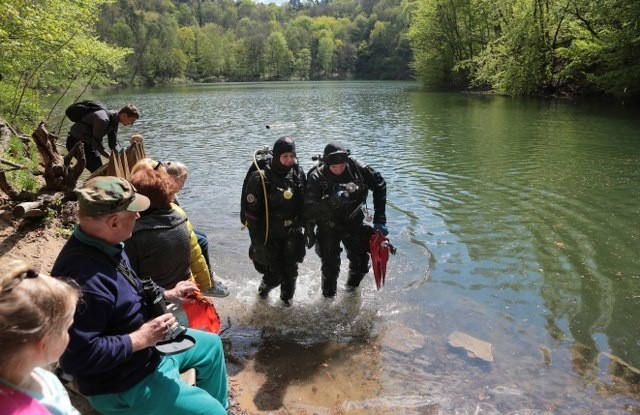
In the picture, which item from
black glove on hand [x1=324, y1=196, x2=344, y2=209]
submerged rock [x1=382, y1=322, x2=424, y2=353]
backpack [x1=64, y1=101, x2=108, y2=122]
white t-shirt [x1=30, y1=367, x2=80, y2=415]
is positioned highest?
backpack [x1=64, y1=101, x2=108, y2=122]

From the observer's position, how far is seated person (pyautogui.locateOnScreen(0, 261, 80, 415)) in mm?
1801

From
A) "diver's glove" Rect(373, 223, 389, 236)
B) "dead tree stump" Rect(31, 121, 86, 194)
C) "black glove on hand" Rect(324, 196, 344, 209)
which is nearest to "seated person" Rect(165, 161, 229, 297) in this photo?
"black glove on hand" Rect(324, 196, 344, 209)

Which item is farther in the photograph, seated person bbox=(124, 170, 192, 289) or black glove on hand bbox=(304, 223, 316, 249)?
black glove on hand bbox=(304, 223, 316, 249)

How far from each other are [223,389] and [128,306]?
128 centimetres

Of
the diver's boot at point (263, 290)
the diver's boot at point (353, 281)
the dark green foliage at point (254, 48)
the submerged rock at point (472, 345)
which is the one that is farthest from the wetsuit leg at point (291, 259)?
the dark green foliage at point (254, 48)

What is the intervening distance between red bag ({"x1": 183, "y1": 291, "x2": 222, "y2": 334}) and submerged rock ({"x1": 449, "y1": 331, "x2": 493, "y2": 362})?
327 cm

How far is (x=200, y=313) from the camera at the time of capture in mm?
3838

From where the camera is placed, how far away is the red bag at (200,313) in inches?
147

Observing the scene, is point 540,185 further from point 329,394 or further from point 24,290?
point 24,290

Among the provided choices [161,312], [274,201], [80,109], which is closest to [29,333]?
[161,312]

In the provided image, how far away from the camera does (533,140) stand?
62.8 ft

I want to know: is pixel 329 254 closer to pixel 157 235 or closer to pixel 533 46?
pixel 157 235

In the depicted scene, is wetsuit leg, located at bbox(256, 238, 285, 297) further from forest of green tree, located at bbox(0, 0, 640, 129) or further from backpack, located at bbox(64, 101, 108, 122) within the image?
forest of green tree, located at bbox(0, 0, 640, 129)

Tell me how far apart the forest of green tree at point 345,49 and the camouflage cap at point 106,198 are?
8.97m
